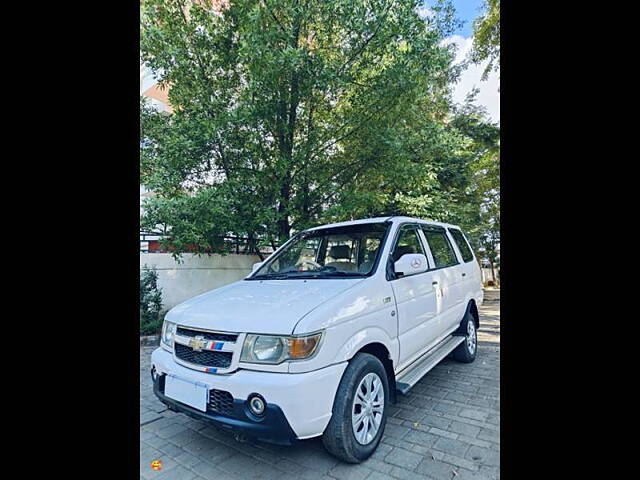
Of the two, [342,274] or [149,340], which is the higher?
[342,274]

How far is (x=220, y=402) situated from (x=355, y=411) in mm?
894

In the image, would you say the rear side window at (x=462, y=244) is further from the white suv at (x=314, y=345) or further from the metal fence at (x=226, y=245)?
the metal fence at (x=226, y=245)

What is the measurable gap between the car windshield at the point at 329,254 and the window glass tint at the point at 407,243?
0.67ft

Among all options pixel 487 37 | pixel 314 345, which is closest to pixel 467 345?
pixel 314 345

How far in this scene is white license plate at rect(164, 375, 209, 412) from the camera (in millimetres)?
2168

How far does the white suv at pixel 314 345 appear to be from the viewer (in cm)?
204

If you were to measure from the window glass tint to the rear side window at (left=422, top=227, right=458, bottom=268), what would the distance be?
250 mm

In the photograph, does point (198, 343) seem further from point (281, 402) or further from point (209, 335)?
point (281, 402)

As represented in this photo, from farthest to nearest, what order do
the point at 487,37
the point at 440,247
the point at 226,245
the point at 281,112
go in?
the point at 226,245, the point at 281,112, the point at 487,37, the point at 440,247

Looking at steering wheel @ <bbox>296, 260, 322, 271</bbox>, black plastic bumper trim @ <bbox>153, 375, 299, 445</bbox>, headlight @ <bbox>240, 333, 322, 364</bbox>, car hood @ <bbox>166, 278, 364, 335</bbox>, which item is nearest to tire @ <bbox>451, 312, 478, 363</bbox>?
steering wheel @ <bbox>296, 260, 322, 271</bbox>

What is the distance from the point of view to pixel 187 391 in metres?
2.25

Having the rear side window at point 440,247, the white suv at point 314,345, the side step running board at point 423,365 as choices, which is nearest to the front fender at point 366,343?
the white suv at point 314,345

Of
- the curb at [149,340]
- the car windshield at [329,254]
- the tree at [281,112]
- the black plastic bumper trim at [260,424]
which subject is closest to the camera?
the black plastic bumper trim at [260,424]
